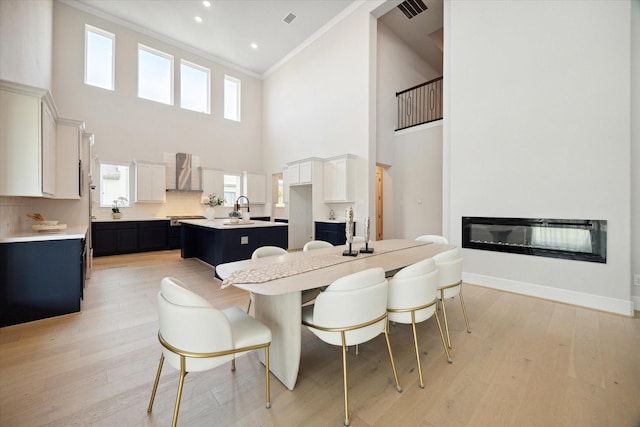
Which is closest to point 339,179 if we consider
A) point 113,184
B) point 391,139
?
point 391,139

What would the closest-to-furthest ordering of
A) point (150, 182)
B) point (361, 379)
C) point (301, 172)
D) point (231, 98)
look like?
point (361, 379) < point (150, 182) < point (301, 172) < point (231, 98)

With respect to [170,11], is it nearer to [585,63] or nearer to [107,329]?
[107,329]

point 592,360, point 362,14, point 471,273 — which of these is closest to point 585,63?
point 471,273

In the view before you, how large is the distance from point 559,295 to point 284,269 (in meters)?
3.69

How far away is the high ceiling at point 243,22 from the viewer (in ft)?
20.3

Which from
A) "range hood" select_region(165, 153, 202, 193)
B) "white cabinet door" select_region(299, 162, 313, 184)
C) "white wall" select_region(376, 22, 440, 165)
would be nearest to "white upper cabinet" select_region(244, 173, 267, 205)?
Answer: "range hood" select_region(165, 153, 202, 193)

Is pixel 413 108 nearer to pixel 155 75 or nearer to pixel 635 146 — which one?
pixel 635 146

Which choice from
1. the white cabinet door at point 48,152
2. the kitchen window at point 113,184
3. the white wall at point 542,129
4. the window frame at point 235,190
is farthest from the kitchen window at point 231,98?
the white wall at point 542,129

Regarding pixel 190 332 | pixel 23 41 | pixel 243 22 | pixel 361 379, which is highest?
pixel 243 22

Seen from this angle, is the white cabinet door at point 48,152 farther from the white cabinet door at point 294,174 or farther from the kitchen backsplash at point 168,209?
the white cabinet door at point 294,174

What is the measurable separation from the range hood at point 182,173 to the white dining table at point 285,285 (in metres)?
6.53

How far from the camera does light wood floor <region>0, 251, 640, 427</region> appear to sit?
1446 millimetres

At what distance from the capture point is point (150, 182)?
6.85 m

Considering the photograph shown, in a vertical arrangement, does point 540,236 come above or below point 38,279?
above
